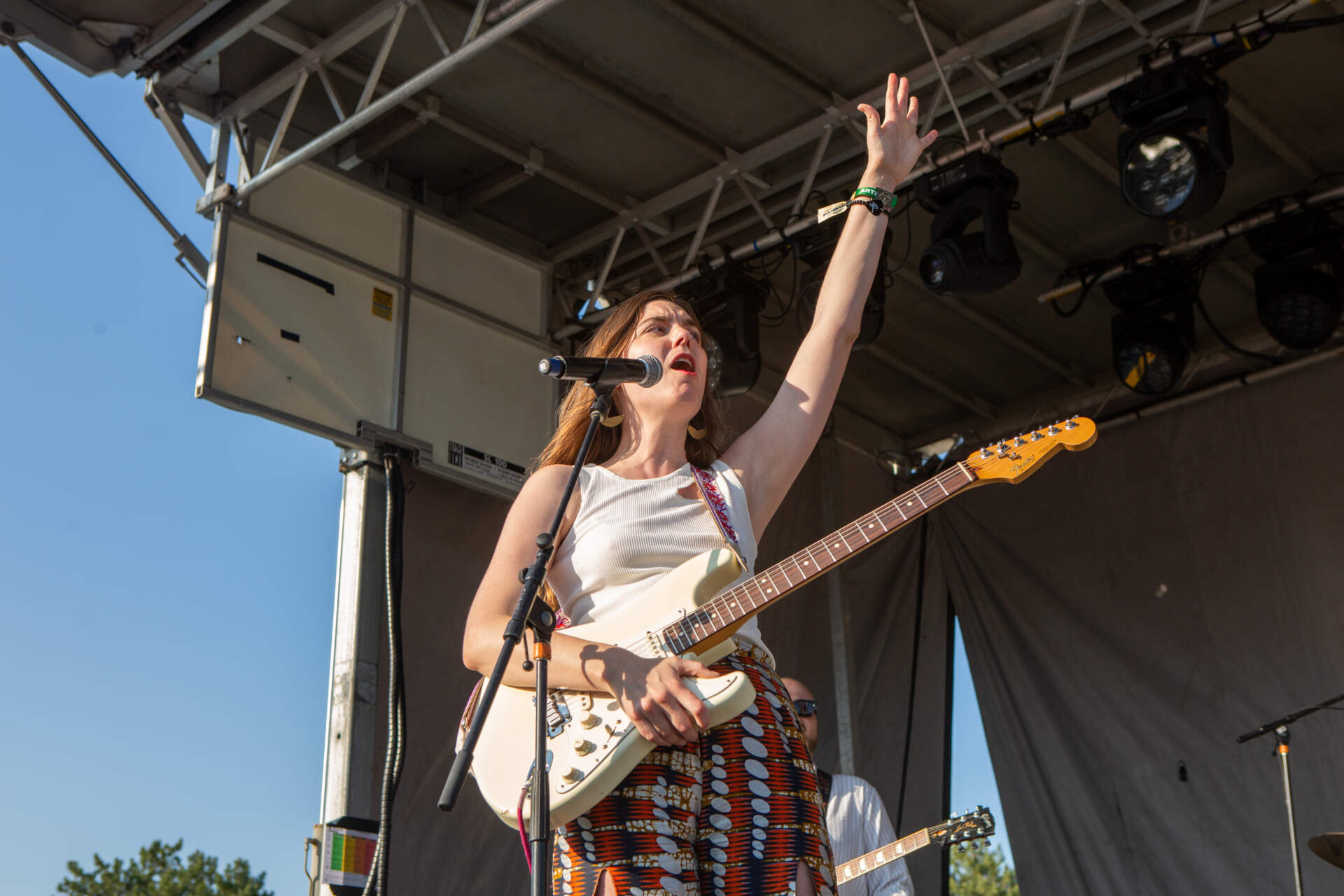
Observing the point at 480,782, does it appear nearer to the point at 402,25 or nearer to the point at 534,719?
the point at 534,719

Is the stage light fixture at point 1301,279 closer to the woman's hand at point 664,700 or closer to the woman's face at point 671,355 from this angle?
the woman's face at point 671,355

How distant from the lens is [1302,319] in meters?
5.46

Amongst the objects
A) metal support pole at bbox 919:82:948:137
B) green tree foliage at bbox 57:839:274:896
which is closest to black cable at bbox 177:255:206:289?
metal support pole at bbox 919:82:948:137

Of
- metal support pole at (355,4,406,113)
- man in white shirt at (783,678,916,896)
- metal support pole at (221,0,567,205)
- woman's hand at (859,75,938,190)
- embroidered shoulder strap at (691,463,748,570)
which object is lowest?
embroidered shoulder strap at (691,463,748,570)

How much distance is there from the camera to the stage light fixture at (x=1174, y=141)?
454cm

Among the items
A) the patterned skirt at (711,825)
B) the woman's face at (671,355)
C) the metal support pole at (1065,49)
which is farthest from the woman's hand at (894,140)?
the metal support pole at (1065,49)

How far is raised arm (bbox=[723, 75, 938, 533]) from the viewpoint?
6.05ft

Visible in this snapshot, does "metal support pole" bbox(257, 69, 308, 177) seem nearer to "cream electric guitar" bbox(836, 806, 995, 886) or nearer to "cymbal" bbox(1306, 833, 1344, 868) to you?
"cream electric guitar" bbox(836, 806, 995, 886)

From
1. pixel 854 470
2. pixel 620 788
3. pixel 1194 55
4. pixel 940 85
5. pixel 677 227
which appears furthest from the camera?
pixel 854 470

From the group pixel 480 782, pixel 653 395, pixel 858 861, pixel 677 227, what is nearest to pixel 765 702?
pixel 480 782

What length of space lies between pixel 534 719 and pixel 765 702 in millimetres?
301

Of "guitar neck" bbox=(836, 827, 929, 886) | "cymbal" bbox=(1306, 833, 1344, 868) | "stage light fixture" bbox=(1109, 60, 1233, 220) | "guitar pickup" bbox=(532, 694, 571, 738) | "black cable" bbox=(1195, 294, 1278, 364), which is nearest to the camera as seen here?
"guitar pickup" bbox=(532, 694, 571, 738)

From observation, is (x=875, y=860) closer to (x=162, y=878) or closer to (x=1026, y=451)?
(x=1026, y=451)

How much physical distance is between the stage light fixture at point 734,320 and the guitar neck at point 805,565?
12.1ft
